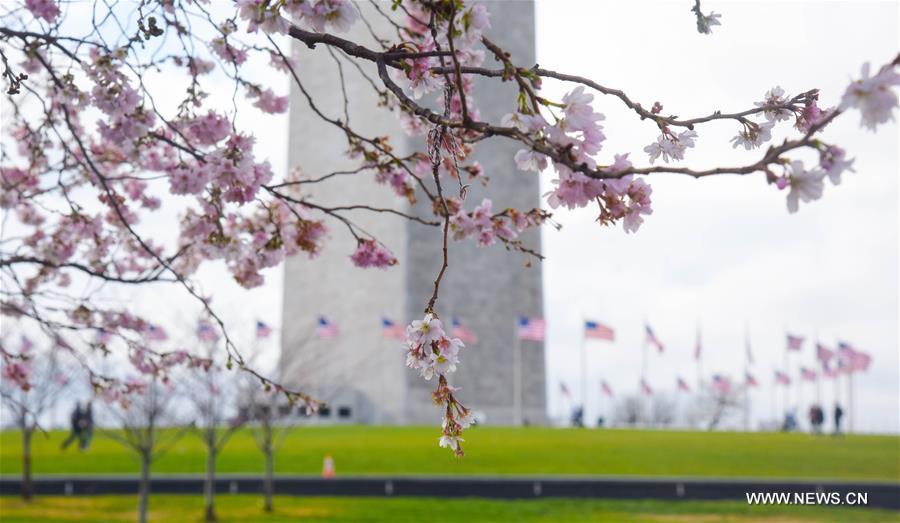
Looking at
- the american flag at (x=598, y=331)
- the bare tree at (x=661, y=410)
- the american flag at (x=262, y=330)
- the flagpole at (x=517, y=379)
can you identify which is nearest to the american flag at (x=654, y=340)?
the american flag at (x=598, y=331)

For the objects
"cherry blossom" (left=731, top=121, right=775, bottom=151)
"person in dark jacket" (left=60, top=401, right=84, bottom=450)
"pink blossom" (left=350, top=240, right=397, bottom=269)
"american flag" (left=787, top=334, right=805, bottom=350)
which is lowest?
"person in dark jacket" (left=60, top=401, right=84, bottom=450)

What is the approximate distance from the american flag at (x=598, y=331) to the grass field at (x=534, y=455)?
724 centimetres

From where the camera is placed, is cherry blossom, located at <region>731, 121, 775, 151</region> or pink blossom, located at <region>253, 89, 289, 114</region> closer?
cherry blossom, located at <region>731, 121, 775, 151</region>

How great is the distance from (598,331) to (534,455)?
569 inches

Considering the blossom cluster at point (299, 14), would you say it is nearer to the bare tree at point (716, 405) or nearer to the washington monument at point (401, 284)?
the washington monument at point (401, 284)

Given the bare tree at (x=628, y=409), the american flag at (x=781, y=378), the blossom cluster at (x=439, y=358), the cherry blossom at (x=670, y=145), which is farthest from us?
the bare tree at (x=628, y=409)

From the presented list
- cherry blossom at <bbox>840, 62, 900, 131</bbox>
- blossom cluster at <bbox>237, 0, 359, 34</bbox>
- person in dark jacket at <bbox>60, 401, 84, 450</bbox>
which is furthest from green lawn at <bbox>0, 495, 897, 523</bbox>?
cherry blossom at <bbox>840, 62, 900, 131</bbox>

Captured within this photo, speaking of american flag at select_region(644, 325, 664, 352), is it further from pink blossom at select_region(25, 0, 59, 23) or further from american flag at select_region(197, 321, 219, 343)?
pink blossom at select_region(25, 0, 59, 23)

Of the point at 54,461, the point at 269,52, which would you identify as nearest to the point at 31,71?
the point at 269,52

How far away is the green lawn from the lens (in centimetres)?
1789

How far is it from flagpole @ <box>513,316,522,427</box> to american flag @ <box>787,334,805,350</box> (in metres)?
15.8

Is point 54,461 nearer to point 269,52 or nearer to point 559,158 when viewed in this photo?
point 269,52

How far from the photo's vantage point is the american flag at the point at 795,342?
40.0 m

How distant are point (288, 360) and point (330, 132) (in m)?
33.6
